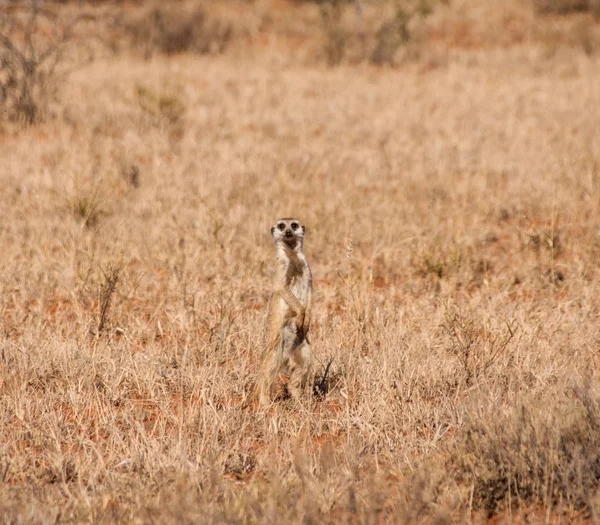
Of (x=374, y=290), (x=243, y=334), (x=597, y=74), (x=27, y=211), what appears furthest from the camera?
(x=597, y=74)

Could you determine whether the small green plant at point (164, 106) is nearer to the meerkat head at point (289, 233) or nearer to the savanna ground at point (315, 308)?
the savanna ground at point (315, 308)

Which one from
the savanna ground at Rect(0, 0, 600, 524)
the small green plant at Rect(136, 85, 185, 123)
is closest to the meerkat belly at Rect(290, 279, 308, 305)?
the savanna ground at Rect(0, 0, 600, 524)

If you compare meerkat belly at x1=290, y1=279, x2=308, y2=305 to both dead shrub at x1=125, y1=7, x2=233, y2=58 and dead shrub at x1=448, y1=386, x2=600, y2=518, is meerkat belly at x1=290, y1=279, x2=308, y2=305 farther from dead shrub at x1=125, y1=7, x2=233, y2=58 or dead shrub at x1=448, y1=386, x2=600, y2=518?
dead shrub at x1=125, y1=7, x2=233, y2=58

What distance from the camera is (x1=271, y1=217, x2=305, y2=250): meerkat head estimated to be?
4258 mm

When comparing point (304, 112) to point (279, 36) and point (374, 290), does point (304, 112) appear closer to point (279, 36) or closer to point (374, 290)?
point (374, 290)

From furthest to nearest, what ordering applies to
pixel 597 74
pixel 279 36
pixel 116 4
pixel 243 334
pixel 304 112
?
1. pixel 116 4
2. pixel 279 36
3. pixel 597 74
4. pixel 304 112
5. pixel 243 334

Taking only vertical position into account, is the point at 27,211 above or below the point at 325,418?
above

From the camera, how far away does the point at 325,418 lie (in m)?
4.20

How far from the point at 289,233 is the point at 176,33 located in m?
15.0

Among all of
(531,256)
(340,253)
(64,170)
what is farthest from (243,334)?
(64,170)

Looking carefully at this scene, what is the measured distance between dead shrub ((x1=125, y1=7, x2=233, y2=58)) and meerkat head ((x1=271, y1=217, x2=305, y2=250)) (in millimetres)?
13958

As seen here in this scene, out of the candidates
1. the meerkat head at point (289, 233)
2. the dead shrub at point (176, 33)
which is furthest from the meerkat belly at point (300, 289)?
the dead shrub at point (176, 33)

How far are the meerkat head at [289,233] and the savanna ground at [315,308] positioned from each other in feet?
2.68

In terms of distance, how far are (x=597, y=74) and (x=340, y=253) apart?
10.3 meters
